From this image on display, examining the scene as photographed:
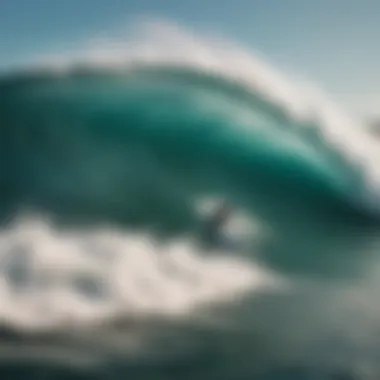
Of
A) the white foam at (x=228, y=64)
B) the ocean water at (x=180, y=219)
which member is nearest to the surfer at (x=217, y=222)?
the ocean water at (x=180, y=219)

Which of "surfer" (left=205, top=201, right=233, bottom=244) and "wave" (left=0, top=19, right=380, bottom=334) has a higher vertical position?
"wave" (left=0, top=19, right=380, bottom=334)

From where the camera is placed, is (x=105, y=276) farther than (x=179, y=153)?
No

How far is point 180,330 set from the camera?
1852mm

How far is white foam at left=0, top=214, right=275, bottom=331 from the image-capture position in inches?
73.1

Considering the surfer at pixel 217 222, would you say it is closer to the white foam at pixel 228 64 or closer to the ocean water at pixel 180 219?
the ocean water at pixel 180 219

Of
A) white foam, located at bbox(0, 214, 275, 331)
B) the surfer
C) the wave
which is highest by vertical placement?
the wave

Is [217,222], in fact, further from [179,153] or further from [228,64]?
[228,64]

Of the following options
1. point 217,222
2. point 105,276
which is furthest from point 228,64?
point 105,276

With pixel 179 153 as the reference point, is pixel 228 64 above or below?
above

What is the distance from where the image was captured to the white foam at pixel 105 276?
1856 mm

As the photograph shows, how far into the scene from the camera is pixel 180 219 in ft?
6.40

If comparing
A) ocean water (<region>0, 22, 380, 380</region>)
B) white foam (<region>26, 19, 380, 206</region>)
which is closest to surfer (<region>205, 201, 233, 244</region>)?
ocean water (<region>0, 22, 380, 380</region>)

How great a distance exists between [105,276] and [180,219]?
0.99 ft

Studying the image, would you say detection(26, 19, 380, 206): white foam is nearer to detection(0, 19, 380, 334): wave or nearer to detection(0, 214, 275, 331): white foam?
detection(0, 19, 380, 334): wave
